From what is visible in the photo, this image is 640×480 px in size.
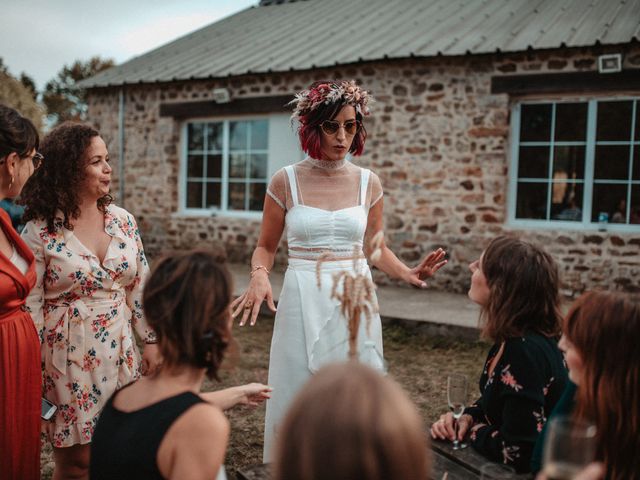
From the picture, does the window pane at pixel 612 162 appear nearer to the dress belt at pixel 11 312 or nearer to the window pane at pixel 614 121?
the window pane at pixel 614 121

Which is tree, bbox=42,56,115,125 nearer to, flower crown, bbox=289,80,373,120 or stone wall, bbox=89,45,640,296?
stone wall, bbox=89,45,640,296

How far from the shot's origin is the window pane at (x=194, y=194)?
432 inches

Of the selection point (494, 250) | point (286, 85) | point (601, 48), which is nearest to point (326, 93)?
point (494, 250)

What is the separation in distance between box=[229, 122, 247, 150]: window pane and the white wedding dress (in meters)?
7.56

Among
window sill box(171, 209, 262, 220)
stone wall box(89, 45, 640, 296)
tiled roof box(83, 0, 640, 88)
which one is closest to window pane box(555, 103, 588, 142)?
stone wall box(89, 45, 640, 296)

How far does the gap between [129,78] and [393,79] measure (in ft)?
16.8

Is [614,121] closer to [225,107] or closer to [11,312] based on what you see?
[225,107]

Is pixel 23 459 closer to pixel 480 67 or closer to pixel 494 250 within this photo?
pixel 494 250

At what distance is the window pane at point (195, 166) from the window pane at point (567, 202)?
595cm

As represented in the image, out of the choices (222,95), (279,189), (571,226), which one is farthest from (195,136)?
(279,189)

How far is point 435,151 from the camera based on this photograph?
8438mm

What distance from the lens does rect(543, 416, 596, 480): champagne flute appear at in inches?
48.5

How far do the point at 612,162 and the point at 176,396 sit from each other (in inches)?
289

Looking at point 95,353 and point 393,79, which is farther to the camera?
point 393,79
